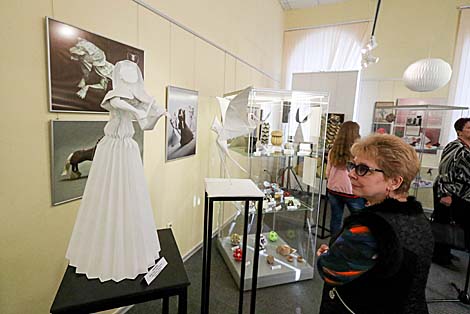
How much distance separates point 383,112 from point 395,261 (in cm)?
492

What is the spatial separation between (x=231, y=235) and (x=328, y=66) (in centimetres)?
420

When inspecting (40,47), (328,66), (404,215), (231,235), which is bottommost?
(231,235)

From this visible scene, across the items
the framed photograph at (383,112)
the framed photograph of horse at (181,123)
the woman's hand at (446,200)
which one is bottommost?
the woman's hand at (446,200)

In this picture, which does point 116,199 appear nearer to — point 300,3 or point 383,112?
point 383,112

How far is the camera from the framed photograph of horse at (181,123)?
232cm

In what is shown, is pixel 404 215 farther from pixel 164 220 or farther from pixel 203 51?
pixel 203 51

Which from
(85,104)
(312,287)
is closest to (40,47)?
(85,104)

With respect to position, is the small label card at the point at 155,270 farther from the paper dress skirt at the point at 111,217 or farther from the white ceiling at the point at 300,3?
the white ceiling at the point at 300,3

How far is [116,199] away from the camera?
0.99 meters

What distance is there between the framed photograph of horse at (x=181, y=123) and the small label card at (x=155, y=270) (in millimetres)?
1280

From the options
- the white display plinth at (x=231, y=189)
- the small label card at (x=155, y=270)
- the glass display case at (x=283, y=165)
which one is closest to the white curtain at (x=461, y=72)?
the glass display case at (x=283, y=165)

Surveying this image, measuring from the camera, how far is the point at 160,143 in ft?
7.39

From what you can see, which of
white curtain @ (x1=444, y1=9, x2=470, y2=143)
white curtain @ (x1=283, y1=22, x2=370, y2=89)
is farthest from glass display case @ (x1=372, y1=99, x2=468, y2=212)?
white curtain @ (x1=283, y1=22, x2=370, y2=89)

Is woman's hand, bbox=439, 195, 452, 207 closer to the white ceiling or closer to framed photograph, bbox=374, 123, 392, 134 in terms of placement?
framed photograph, bbox=374, 123, 392, 134
